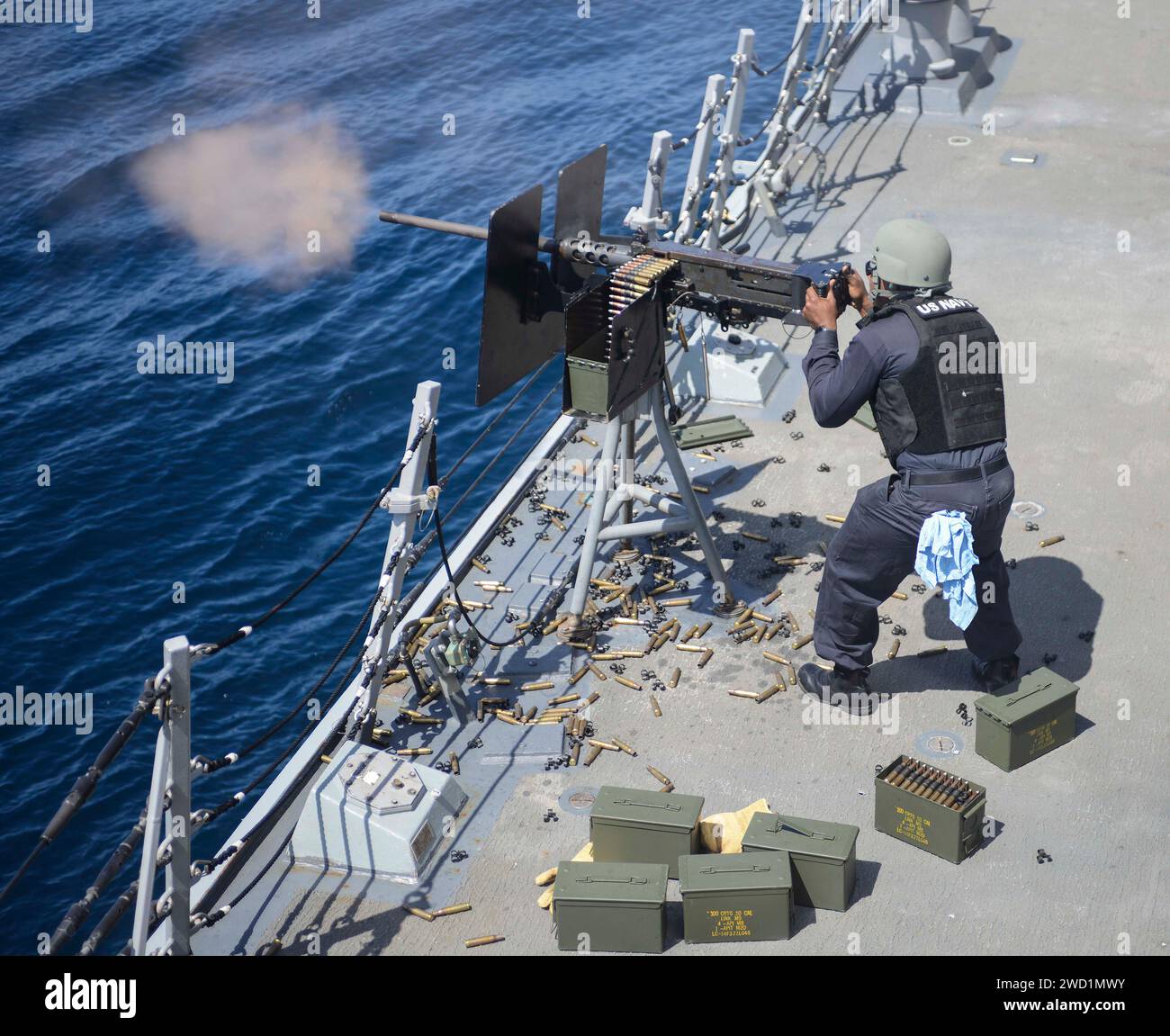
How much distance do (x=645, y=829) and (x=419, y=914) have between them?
1.44m

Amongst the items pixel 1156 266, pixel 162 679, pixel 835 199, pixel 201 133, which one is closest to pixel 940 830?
pixel 162 679

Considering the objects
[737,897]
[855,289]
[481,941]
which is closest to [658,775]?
[737,897]

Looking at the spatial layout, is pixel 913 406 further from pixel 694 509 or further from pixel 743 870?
pixel 743 870

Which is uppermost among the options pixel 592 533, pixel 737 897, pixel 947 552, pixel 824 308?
pixel 824 308

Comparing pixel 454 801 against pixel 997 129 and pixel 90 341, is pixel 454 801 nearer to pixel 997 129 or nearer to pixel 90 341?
pixel 997 129

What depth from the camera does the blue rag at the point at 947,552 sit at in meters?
8.88

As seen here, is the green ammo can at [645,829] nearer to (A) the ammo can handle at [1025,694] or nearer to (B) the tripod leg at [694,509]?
(A) the ammo can handle at [1025,694]

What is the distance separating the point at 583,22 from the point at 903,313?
2831cm

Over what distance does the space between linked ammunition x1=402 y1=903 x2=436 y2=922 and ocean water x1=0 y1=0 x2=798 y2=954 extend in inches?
241

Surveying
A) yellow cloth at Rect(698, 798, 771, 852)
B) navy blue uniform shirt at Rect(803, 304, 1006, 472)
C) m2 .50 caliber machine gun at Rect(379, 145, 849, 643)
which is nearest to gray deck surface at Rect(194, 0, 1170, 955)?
yellow cloth at Rect(698, 798, 771, 852)

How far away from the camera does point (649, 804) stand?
856 cm

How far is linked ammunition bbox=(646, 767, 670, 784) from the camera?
30.8 ft

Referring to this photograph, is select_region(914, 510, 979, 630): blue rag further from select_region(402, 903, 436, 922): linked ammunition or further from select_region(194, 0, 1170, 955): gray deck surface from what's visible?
select_region(402, 903, 436, 922): linked ammunition

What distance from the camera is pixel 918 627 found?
420 inches
